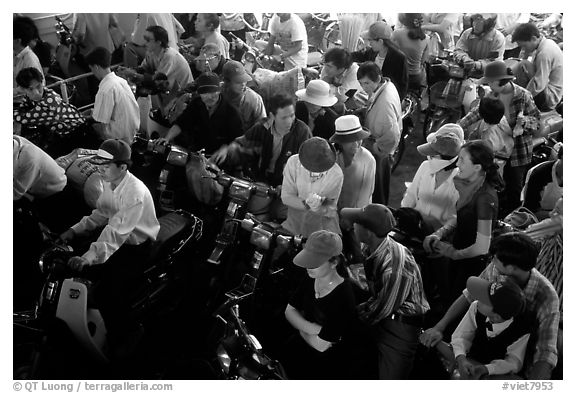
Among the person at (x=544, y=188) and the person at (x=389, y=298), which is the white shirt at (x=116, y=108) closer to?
the person at (x=389, y=298)

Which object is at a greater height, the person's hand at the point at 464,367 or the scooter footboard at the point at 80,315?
the person's hand at the point at 464,367

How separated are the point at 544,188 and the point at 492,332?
5.22 ft

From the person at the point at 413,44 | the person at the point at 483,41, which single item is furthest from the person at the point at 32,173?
the person at the point at 483,41

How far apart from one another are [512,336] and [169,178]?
245cm

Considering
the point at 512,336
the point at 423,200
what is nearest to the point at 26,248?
the point at 423,200

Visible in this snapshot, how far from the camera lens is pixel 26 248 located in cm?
431

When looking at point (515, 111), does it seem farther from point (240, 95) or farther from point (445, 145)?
point (240, 95)

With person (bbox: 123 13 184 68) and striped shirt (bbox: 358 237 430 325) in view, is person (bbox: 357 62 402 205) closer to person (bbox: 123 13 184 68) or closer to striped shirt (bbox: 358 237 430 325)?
striped shirt (bbox: 358 237 430 325)

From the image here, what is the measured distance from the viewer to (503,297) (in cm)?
298

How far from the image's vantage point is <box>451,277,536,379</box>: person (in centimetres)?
301

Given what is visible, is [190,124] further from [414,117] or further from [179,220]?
[414,117]

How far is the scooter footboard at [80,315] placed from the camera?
146 inches

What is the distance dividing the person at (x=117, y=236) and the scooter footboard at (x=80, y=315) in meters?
0.10

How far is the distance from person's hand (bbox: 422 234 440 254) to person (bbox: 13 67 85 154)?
300cm
